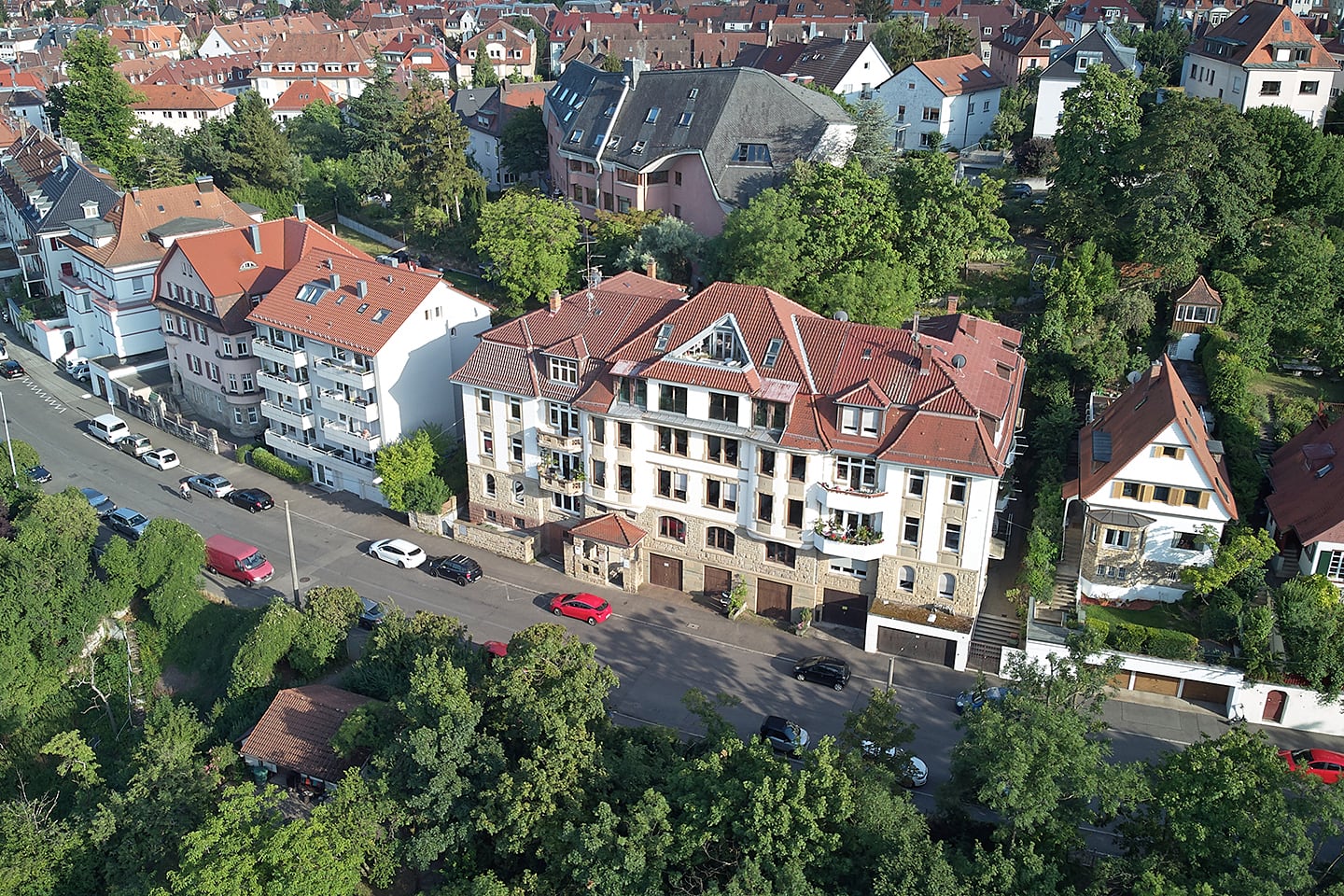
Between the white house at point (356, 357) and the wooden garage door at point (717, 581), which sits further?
the white house at point (356, 357)

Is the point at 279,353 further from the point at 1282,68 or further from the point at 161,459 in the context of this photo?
the point at 1282,68

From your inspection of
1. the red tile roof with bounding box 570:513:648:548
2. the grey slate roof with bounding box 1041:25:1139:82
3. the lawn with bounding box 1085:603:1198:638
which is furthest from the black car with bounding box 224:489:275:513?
the grey slate roof with bounding box 1041:25:1139:82

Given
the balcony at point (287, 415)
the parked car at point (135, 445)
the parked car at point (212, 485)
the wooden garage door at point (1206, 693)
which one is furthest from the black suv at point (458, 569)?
the wooden garage door at point (1206, 693)

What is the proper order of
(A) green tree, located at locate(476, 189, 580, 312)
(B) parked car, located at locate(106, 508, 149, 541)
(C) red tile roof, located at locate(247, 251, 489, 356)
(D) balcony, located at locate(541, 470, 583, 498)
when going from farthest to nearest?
(A) green tree, located at locate(476, 189, 580, 312), (B) parked car, located at locate(106, 508, 149, 541), (C) red tile roof, located at locate(247, 251, 489, 356), (D) balcony, located at locate(541, 470, 583, 498)

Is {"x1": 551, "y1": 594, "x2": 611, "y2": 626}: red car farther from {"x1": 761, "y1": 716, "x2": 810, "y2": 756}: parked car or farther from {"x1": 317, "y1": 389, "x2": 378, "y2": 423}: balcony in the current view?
{"x1": 317, "y1": 389, "x2": 378, "y2": 423}: balcony

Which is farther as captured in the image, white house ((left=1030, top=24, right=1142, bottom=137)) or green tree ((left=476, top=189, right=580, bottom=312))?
white house ((left=1030, top=24, right=1142, bottom=137))

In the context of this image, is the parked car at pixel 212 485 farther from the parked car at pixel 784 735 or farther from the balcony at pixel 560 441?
the parked car at pixel 784 735

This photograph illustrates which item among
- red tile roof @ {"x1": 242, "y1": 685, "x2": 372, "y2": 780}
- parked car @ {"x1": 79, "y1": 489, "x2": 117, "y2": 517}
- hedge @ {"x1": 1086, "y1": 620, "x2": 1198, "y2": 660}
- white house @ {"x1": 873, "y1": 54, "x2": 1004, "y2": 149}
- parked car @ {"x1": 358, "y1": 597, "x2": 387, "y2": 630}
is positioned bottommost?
red tile roof @ {"x1": 242, "y1": 685, "x2": 372, "y2": 780}
